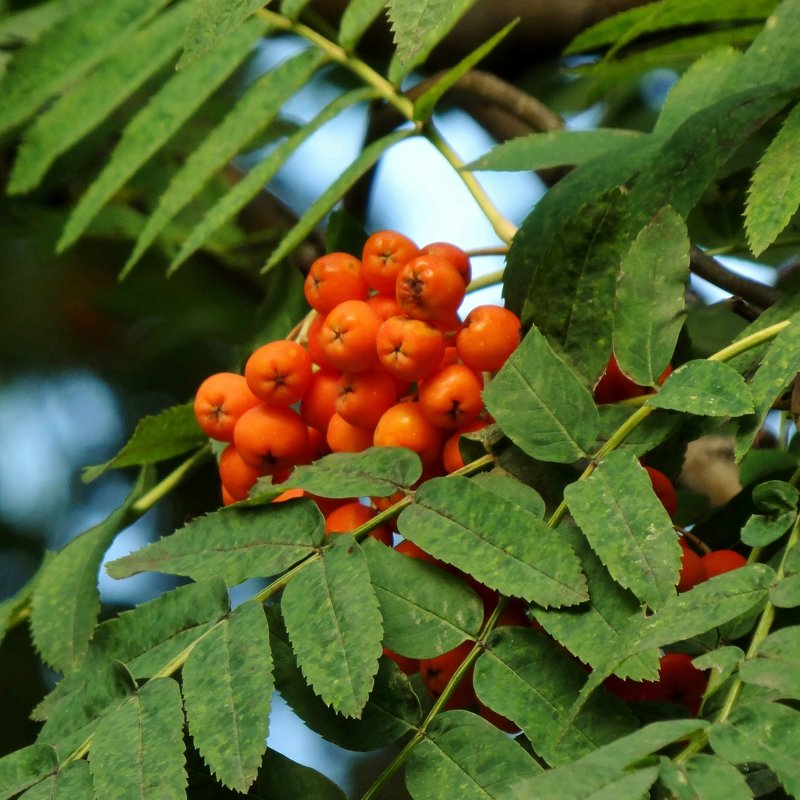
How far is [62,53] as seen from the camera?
1248mm

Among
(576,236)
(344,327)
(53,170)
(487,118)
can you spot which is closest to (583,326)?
(576,236)

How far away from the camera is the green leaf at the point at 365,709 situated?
0.71 meters

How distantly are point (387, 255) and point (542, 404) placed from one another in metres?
0.20

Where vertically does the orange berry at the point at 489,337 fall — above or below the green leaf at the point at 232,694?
above

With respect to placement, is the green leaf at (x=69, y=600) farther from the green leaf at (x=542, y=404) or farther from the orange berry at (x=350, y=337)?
the green leaf at (x=542, y=404)

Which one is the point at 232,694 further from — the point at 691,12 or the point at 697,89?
the point at 691,12

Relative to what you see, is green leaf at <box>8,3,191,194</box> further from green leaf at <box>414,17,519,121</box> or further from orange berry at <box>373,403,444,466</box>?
orange berry at <box>373,403,444,466</box>

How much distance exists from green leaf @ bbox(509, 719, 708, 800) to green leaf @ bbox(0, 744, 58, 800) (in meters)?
0.32

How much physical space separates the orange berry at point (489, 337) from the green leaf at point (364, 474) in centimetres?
9

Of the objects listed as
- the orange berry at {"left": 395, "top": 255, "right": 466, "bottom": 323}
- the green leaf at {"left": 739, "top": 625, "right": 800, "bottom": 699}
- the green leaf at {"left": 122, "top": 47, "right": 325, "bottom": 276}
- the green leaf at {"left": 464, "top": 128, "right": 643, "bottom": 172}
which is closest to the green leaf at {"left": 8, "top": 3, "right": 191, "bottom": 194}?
the green leaf at {"left": 122, "top": 47, "right": 325, "bottom": 276}

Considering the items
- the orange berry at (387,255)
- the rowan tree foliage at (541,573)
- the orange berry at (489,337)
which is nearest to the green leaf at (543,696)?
the rowan tree foliage at (541,573)

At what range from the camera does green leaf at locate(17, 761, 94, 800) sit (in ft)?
2.28

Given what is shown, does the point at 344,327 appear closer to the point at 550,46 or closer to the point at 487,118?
the point at 487,118

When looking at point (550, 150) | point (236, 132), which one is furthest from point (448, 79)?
point (236, 132)
